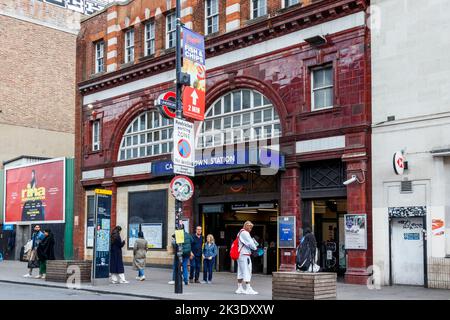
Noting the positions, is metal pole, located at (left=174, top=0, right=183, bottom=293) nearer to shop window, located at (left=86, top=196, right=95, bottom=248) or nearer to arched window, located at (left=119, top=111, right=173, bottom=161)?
arched window, located at (left=119, top=111, right=173, bottom=161)

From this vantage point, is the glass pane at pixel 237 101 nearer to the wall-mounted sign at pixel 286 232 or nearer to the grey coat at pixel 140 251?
the wall-mounted sign at pixel 286 232

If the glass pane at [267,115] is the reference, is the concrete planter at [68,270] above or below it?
below

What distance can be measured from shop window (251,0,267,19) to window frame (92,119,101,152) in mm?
11096

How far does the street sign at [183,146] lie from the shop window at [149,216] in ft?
35.6

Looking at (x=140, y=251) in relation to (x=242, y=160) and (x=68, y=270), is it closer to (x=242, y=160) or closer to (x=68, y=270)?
(x=68, y=270)

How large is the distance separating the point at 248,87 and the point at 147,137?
669cm

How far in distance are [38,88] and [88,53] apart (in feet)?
43.8

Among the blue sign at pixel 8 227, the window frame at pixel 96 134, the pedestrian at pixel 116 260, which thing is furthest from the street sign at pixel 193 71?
the blue sign at pixel 8 227

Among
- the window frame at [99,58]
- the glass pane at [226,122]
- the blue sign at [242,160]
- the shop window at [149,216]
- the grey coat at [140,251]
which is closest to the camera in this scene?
the grey coat at [140,251]

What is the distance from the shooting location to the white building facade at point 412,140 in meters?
18.9

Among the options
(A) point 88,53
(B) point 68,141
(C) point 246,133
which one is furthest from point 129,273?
(B) point 68,141

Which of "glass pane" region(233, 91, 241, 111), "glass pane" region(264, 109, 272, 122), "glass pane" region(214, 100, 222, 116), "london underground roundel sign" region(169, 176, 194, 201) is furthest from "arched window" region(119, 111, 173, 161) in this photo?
"london underground roundel sign" region(169, 176, 194, 201)

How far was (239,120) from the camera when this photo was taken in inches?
998
